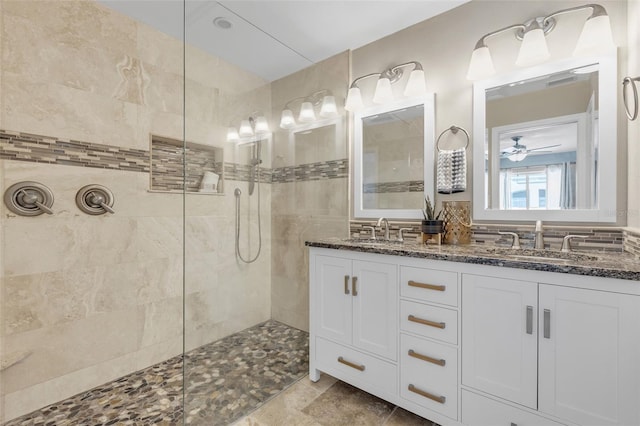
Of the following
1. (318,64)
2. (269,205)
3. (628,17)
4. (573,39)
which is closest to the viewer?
(628,17)

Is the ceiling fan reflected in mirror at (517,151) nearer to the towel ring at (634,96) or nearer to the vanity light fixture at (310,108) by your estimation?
the towel ring at (634,96)

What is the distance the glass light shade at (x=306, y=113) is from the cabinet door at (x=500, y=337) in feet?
5.06

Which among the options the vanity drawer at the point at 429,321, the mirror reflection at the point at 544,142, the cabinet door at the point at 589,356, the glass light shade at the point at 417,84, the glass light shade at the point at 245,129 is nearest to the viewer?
the cabinet door at the point at 589,356

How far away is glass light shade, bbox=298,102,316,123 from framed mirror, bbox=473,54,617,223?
1127 mm

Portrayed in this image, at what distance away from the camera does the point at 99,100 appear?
1.86 m

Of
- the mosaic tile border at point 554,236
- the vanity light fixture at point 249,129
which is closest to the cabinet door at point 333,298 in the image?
the mosaic tile border at point 554,236

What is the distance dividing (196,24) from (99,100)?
0.84 meters

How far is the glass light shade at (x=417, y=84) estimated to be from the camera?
6.62 feet

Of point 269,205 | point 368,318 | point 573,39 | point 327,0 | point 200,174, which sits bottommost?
point 368,318

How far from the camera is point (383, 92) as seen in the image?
2.17m

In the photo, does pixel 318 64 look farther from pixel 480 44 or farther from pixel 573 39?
pixel 573 39

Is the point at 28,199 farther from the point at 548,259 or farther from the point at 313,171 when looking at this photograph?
the point at 548,259

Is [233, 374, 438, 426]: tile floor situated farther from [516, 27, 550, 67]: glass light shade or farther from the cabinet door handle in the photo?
[516, 27, 550, 67]: glass light shade

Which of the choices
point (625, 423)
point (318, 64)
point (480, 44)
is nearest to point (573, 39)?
point (480, 44)
